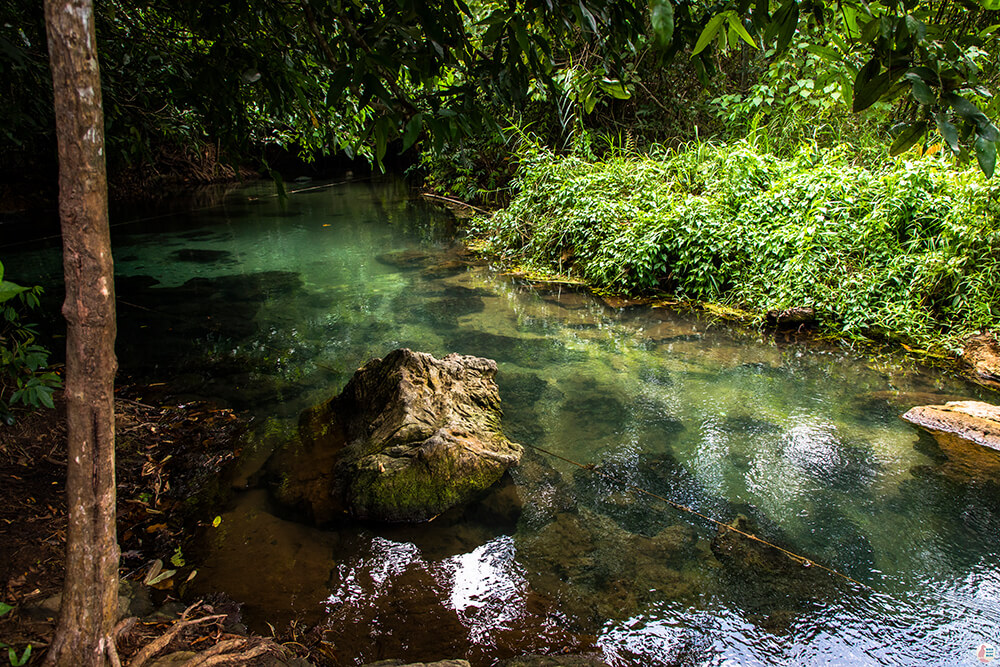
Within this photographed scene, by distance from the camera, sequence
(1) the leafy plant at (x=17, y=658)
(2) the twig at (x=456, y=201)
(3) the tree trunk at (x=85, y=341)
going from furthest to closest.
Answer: (2) the twig at (x=456, y=201) → (1) the leafy plant at (x=17, y=658) → (3) the tree trunk at (x=85, y=341)

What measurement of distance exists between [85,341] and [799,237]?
5.63m

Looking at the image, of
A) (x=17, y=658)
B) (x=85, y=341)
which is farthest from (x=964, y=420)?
(x=17, y=658)

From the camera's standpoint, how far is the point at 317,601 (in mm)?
2275

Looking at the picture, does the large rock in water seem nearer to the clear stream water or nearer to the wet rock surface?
the clear stream water

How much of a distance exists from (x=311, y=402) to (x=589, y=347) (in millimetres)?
2369

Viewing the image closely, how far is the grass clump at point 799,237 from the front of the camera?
15.7 feet

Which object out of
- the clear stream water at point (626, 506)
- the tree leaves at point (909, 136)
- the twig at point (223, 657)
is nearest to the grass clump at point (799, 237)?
the clear stream water at point (626, 506)

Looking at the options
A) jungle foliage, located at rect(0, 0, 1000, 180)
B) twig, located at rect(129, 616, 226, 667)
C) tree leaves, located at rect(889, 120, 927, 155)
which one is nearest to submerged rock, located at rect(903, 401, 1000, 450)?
jungle foliage, located at rect(0, 0, 1000, 180)

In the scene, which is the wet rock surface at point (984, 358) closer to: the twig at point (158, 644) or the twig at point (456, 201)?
the twig at point (158, 644)

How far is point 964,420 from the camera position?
3510mm

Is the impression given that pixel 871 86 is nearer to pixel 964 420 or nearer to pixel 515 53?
pixel 515 53

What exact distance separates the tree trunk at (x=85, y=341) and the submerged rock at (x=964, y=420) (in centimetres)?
424

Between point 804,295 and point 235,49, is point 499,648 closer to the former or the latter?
point 235,49

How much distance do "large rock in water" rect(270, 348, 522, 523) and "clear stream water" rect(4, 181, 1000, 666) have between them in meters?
0.12
